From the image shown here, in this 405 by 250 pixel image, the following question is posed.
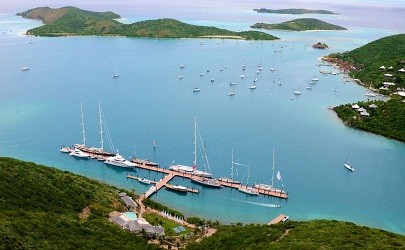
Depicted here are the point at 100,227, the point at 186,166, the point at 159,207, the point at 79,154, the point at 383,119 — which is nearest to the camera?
the point at 100,227

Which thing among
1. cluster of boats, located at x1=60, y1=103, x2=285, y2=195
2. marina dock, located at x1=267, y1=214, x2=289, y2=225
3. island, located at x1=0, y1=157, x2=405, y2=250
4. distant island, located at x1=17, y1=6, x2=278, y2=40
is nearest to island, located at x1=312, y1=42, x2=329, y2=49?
distant island, located at x1=17, y1=6, x2=278, y2=40

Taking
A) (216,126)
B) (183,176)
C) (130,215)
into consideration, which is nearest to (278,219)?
(183,176)

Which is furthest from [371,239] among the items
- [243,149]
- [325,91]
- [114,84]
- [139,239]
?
[114,84]

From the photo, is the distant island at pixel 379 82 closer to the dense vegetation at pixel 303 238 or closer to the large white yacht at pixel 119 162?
the dense vegetation at pixel 303 238

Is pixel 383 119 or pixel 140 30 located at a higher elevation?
pixel 140 30

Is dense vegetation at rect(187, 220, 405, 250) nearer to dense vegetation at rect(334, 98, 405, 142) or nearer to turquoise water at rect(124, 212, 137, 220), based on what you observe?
turquoise water at rect(124, 212, 137, 220)

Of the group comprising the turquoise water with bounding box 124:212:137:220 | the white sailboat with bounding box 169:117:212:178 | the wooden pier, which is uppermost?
the turquoise water with bounding box 124:212:137:220

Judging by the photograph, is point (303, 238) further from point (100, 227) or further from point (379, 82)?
point (379, 82)

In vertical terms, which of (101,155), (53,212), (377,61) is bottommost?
(101,155)
